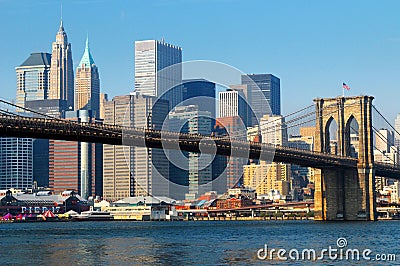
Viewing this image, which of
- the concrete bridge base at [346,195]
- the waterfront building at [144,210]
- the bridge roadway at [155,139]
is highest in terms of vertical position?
the bridge roadway at [155,139]

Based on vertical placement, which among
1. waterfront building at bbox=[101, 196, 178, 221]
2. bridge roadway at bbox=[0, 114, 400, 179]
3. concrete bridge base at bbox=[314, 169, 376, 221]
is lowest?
waterfront building at bbox=[101, 196, 178, 221]

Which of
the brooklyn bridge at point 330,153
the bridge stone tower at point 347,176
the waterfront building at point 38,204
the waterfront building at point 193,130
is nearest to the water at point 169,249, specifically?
the brooklyn bridge at point 330,153

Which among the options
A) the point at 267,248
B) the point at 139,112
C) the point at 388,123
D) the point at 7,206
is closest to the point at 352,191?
the point at 388,123

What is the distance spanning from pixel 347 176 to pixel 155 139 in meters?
24.4

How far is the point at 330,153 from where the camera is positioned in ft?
280

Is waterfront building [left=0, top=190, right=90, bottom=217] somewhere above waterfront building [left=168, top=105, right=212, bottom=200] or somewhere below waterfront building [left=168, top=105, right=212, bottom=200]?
below

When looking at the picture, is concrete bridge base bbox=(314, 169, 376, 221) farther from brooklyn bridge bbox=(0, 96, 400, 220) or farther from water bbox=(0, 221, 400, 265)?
water bbox=(0, 221, 400, 265)

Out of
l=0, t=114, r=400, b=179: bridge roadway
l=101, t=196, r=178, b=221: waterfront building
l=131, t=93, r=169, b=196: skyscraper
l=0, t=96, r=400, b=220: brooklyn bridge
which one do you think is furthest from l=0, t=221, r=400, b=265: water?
l=131, t=93, r=169, b=196: skyscraper

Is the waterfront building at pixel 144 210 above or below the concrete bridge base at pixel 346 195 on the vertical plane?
below

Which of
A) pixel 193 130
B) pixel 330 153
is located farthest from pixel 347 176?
pixel 193 130

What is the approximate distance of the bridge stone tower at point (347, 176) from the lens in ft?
273

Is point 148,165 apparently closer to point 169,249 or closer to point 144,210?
point 144,210

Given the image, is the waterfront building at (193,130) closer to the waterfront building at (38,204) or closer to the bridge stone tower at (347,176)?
the bridge stone tower at (347,176)

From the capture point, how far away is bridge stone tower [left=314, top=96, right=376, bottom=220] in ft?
273
